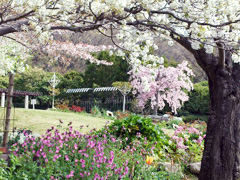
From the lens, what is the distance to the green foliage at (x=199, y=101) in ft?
54.7

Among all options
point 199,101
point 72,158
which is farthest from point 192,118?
point 72,158

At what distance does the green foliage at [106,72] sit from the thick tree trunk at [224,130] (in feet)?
41.9

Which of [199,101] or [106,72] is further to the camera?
[106,72]

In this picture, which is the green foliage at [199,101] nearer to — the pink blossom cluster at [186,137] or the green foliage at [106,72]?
the green foliage at [106,72]

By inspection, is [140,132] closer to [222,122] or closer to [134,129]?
[134,129]

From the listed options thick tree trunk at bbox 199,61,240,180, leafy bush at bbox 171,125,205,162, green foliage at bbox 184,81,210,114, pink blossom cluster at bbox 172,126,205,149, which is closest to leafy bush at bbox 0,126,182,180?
thick tree trunk at bbox 199,61,240,180

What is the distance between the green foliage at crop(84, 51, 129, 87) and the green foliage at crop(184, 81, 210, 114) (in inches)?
143

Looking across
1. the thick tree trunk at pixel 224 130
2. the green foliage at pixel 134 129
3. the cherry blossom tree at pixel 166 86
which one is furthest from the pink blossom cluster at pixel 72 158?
the cherry blossom tree at pixel 166 86

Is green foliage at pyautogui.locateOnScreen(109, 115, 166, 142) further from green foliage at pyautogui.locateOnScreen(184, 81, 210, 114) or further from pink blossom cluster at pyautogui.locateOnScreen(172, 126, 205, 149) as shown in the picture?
green foliage at pyautogui.locateOnScreen(184, 81, 210, 114)

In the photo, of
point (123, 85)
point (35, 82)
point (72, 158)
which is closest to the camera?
point (72, 158)

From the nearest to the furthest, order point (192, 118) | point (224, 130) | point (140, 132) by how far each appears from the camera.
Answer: point (224, 130)
point (140, 132)
point (192, 118)

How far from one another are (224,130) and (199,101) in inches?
487

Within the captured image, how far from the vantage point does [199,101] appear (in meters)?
16.8

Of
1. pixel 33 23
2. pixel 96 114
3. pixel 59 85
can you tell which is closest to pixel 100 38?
pixel 59 85
